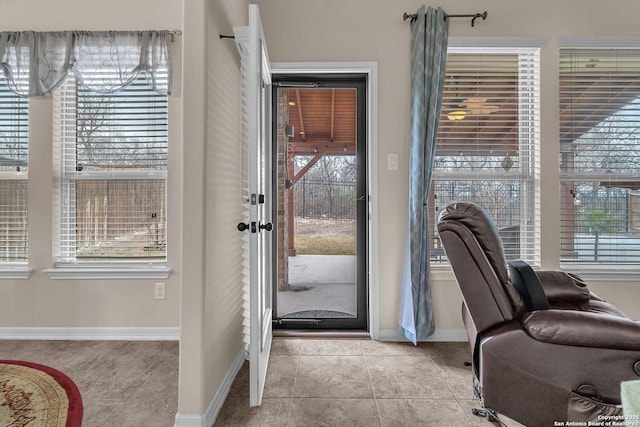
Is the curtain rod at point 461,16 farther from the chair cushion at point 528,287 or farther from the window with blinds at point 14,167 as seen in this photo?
the window with blinds at point 14,167

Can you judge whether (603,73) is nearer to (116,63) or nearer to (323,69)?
(323,69)

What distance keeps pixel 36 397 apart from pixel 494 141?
3.53 metres

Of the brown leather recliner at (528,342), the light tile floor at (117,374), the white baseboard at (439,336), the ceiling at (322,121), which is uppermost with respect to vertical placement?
the ceiling at (322,121)

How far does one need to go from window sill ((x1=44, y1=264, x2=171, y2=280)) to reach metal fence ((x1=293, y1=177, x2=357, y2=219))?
1.26 meters

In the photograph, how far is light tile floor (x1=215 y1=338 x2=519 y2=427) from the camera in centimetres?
154

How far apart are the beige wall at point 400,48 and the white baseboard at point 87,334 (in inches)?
72.8

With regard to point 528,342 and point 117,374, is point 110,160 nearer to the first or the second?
point 117,374

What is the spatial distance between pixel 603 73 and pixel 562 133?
2.00ft

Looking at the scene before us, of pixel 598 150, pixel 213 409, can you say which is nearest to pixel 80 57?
pixel 213 409

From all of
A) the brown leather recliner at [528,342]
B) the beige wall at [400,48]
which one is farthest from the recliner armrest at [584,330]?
the beige wall at [400,48]

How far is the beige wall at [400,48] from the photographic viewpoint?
2.46 meters

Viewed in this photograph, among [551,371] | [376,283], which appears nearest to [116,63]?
[376,283]

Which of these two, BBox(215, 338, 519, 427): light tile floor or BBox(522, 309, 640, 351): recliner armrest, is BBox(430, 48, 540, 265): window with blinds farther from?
BBox(522, 309, 640, 351): recliner armrest

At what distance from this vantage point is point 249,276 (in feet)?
5.24
